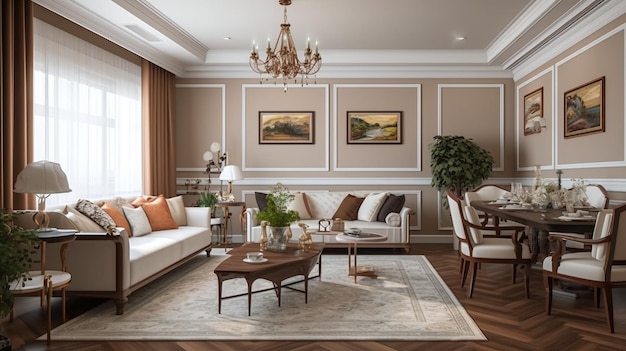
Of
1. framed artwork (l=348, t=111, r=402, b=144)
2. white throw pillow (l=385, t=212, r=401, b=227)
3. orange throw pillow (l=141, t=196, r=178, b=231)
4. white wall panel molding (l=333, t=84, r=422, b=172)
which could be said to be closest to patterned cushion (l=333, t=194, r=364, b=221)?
white throw pillow (l=385, t=212, r=401, b=227)

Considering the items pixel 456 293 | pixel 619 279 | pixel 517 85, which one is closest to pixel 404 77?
pixel 517 85

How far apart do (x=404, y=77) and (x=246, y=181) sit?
3055 mm

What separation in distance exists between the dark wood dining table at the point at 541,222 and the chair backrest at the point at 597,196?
0.21 meters

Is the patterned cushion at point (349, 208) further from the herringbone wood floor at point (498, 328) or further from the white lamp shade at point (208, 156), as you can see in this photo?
the herringbone wood floor at point (498, 328)

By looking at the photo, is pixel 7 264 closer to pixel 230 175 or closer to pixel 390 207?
pixel 230 175

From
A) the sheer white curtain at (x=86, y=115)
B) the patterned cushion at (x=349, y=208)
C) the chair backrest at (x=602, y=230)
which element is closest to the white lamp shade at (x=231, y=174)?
the sheer white curtain at (x=86, y=115)

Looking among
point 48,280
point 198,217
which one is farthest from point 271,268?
point 198,217

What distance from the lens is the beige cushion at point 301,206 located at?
736 cm

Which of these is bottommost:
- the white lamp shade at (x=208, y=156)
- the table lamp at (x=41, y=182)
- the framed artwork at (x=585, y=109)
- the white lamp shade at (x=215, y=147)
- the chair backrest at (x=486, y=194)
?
the chair backrest at (x=486, y=194)

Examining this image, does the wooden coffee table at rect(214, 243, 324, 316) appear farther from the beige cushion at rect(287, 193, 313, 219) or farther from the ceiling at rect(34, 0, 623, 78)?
the ceiling at rect(34, 0, 623, 78)

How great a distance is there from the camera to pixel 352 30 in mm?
6488

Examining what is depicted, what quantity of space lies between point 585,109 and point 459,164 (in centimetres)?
201

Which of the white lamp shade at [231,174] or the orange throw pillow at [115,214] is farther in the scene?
the white lamp shade at [231,174]

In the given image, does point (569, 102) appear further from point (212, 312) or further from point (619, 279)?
point (212, 312)
